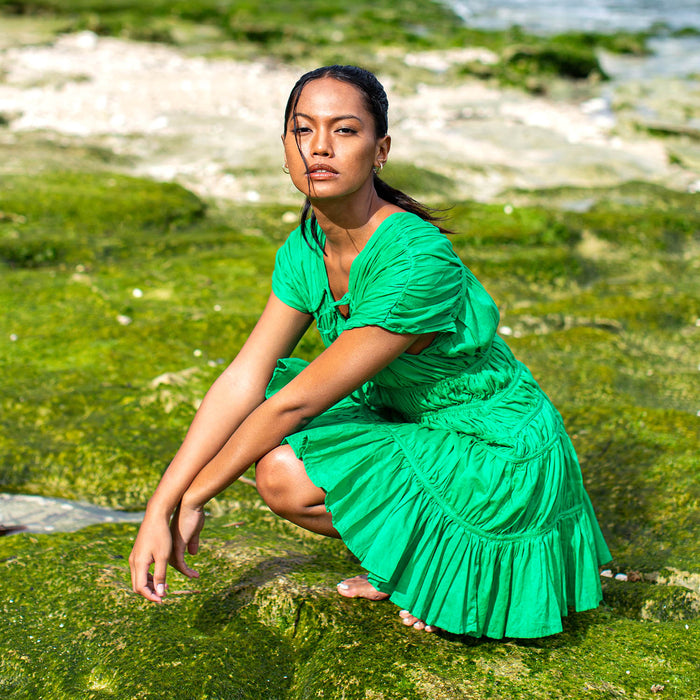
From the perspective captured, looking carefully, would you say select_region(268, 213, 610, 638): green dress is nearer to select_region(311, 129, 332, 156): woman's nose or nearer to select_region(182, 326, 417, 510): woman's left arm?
select_region(182, 326, 417, 510): woman's left arm

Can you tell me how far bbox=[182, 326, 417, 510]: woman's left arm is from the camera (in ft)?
9.73

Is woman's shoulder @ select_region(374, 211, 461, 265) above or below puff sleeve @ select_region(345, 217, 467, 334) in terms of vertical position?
above

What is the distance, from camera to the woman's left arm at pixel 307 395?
117 inches

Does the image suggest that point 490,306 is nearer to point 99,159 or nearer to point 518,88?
point 99,159

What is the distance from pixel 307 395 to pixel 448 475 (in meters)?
0.56

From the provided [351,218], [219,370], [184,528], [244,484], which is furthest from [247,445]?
[219,370]

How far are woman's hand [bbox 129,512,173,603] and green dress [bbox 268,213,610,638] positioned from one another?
0.56m

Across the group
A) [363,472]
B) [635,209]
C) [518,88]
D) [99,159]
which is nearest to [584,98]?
[518,88]

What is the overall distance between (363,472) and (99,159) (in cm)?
874

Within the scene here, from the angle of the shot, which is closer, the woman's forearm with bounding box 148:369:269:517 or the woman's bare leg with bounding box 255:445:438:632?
the woman's bare leg with bounding box 255:445:438:632

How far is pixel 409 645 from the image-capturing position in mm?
3061

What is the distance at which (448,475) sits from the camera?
9.91ft

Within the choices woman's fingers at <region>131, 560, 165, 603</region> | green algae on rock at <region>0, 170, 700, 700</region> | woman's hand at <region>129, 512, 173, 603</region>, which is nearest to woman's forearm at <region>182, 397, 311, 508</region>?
woman's hand at <region>129, 512, 173, 603</region>

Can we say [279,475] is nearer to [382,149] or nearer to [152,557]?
[152,557]
